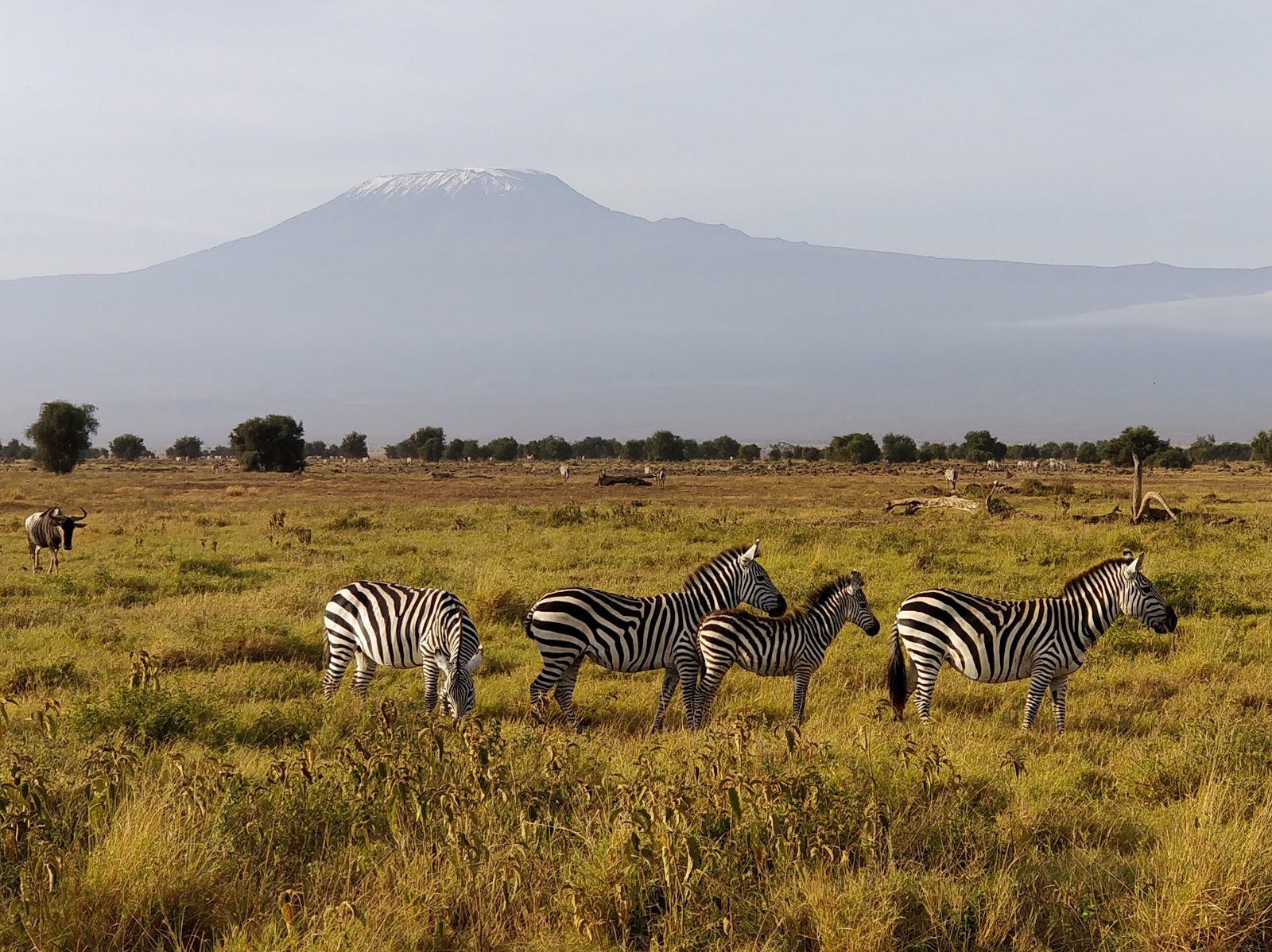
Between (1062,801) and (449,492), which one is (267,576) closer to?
(1062,801)

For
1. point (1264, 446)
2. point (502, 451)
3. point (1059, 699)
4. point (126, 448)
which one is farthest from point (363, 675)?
point (126, 448)

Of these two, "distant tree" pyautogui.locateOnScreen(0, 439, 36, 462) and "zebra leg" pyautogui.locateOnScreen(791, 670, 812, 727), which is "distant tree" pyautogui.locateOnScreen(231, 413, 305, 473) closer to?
"distant tree" pyautogui.locateOnScreen(0, 439, 36, 462)

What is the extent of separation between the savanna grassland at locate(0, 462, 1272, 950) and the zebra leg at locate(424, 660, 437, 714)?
0.19 meters

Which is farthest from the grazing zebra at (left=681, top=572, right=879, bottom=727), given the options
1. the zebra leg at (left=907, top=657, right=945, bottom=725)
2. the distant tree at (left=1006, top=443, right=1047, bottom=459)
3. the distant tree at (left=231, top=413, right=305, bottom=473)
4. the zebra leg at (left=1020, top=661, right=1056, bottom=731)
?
the distant tree at (left=1006, top=443, right=1047, bottom=459)

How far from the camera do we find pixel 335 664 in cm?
1012

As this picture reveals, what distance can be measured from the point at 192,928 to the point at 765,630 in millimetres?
5825

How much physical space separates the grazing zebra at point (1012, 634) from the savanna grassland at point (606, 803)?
0.47m

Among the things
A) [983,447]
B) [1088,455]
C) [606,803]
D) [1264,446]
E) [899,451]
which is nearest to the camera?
[606,803]

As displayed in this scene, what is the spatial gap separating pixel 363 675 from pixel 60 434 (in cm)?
7086

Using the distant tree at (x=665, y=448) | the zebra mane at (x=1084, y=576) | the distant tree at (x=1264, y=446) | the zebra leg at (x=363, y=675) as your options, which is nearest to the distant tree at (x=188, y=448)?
the distant tree at (x=665, y=448)

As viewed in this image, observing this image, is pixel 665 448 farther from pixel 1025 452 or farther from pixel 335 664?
pixel 335 664

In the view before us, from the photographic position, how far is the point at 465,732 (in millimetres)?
5965

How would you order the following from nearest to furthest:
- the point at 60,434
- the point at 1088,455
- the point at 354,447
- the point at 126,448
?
the point at 60,434, the point at 1088,455, the point at 126,448, the point at 354,447

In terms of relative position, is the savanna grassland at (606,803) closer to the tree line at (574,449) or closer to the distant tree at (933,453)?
the tree line at (574,449)
